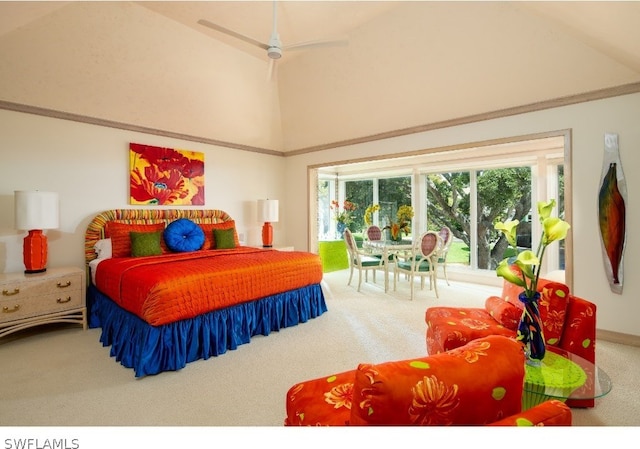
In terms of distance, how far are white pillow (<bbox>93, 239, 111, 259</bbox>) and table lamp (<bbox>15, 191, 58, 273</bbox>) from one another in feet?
1.82

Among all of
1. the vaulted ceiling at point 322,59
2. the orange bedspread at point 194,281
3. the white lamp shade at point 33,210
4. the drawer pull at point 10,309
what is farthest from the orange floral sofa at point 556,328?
the white lamp shade at point 33,210

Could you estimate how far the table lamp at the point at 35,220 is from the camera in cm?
307

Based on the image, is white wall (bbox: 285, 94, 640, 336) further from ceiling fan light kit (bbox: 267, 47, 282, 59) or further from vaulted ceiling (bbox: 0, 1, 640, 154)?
ceiling fan light kit (bbox: 267, 47, 282, 59)

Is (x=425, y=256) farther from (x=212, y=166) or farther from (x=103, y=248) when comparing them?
(x=103, y=248)

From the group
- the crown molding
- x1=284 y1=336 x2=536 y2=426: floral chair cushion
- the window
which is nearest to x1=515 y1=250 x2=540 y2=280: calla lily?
x1=284 y1=336 x2=536 y2=426: floral chair cushion

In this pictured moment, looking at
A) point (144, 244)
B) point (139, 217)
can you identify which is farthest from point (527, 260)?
point (139, 217)

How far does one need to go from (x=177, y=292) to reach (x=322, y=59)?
3234mm

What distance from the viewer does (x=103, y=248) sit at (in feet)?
12.4

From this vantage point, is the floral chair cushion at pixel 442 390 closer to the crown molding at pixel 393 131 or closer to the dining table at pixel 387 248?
the crown molding at pixel 393 131

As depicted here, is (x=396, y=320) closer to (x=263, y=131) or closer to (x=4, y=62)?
(x=263, y=131)

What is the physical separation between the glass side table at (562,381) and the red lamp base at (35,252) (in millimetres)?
4133

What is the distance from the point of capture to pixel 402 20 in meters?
3.32

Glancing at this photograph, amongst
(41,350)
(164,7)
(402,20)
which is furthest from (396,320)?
(164,7)

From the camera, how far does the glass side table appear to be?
1.50 m
